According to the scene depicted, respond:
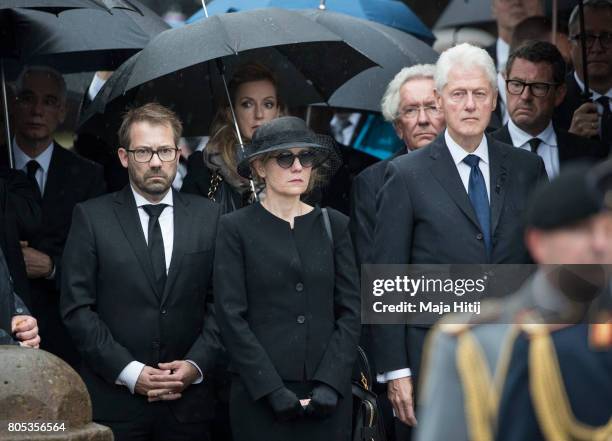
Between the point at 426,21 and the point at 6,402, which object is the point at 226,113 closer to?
the point at 6,402

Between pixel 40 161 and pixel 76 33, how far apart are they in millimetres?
872

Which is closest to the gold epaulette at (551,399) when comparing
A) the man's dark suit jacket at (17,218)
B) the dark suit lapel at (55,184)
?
the man's dark suit jacket at (17,218)

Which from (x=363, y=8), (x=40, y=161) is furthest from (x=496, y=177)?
(x=363, y=8)

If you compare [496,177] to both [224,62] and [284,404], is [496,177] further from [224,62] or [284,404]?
[224,62]

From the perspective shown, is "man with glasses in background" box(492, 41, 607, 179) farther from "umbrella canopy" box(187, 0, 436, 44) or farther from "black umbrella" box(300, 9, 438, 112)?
"umbrella canopy" box(187, 0, 436, 44)

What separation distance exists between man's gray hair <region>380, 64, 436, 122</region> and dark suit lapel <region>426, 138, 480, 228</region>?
139 cm

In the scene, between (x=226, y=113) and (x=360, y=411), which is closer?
(x=360, y=411)

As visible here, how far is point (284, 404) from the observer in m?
6.48

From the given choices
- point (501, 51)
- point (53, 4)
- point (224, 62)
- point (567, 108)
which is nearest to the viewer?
point (53, 4)

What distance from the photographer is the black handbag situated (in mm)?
6844

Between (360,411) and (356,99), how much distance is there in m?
2.75

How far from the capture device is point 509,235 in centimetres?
649

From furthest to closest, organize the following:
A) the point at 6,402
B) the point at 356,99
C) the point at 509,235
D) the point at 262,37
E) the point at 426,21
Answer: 1. the point at 426,21
2. the point at 356,99
3. the point at 262,37
4. the point at 509,235
5. the point at 6,402

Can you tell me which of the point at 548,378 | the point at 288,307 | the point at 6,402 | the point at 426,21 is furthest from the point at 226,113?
the point at 426,21
